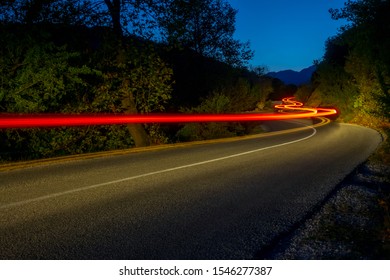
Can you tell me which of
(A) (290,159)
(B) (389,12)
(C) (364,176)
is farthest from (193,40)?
(C) (364,176)

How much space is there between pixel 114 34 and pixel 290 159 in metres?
8.63

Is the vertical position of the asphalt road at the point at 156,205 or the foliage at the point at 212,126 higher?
the asphalt road at the point at 156,205

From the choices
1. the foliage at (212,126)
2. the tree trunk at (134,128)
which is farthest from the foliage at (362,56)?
the tree trunk at (134,128)

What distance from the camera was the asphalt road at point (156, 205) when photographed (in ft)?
15.4

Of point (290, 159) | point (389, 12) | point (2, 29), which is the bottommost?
point (290, 159)

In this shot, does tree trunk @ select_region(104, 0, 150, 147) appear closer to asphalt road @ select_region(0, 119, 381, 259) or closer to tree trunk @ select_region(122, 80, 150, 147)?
tree trunk @ select_region(122, 80, 150, 147)

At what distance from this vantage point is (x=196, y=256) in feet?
14.5

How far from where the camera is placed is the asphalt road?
15.4ft

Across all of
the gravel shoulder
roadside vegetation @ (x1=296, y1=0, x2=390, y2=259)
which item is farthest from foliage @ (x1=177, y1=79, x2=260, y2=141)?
the gravel shoulder

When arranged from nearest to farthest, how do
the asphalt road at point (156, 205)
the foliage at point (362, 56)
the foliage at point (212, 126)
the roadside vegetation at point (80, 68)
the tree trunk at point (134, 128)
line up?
the asphalt road at point (156, 205)
the roadside vegetation at point (80, 68)
the tree trunk at point (134, 128)
the foliage at point (212, 126)
the foliage at point (362, 56)

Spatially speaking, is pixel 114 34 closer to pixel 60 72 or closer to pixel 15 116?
pixel 60 72

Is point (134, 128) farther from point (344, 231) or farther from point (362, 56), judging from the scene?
point (362, 56)

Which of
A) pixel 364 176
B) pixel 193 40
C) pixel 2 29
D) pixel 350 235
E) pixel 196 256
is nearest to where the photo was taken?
pixel 196 256

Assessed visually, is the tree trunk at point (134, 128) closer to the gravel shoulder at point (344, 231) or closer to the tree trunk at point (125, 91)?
the tree trunk at point (125, 91)
